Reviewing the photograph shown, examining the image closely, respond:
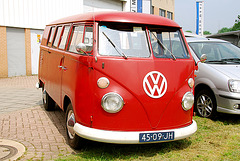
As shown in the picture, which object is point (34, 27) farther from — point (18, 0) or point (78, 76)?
point (78, 76)

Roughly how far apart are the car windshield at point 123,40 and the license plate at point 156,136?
114 centimetres

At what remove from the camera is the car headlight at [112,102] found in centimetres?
385

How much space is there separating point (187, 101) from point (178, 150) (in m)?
0.83

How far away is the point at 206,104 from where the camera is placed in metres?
6.38

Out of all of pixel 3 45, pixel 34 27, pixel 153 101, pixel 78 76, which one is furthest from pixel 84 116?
pixel 34 27

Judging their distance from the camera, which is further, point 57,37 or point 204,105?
point 204,105

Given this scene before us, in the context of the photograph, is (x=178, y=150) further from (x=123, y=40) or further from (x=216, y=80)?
(x=216, y=80)

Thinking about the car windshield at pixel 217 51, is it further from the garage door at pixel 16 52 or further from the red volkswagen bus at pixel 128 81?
the garage door at pixel 16 52

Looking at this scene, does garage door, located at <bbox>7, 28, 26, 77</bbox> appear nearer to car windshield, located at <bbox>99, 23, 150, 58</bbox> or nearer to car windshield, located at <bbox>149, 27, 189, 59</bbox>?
car windshield, located at <bbox>99, 23, 150, 58</bbox>

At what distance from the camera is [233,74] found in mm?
5949

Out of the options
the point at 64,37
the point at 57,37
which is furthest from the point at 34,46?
the point at 64,37

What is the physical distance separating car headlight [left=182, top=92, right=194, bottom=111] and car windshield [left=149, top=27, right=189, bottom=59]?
0.61 meters

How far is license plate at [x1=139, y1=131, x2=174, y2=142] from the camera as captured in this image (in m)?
3.92

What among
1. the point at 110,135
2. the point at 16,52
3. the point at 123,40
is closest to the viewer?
the point at 110,135
